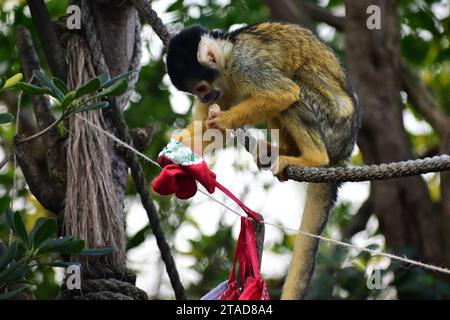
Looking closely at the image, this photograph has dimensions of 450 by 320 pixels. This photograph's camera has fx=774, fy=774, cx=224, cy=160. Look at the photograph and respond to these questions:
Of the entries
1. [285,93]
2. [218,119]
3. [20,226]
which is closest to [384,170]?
[285,93]

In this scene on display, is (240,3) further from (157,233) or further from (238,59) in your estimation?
(157,233)

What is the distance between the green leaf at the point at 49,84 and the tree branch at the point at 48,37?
0.77 m

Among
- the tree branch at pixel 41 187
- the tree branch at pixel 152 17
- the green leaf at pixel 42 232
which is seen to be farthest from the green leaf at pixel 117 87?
the tree branch at pixel 41 187

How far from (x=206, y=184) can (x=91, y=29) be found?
1270 mm

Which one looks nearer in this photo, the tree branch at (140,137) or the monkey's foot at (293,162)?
the monkey's foot at (293,162)

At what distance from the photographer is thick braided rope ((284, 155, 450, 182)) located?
299cm

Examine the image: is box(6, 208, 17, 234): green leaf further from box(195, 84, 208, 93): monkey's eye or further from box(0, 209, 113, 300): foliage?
box(195, 84, 208, 93): monkey's eye

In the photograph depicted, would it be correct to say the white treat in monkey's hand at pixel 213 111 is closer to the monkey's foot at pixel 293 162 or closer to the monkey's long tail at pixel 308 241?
the monkey's foot at pixel 293 162

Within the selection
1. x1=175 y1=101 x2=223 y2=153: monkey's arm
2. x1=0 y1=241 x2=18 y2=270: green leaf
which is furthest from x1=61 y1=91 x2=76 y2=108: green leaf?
x1=175 y1=101 x2=223 y2=153: monkey's arm

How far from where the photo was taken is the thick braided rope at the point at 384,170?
2986 millimetres

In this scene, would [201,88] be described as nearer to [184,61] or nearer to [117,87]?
[184,61]

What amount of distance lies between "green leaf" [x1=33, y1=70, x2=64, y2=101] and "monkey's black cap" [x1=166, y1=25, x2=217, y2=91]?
0.75 m
